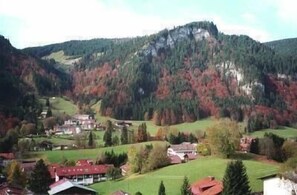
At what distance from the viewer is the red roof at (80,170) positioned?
267 feet

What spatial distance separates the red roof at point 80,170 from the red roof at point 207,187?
24184mm

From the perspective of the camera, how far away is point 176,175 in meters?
68.8

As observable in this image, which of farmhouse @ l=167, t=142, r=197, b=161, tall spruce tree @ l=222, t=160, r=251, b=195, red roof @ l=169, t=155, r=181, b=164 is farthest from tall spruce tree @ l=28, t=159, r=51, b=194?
farmhouse @ l=167, t=142, r=197, b=161

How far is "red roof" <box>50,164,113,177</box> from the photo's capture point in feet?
267

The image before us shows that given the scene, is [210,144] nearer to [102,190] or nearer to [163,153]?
[163,153]

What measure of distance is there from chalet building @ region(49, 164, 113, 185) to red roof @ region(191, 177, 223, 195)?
22.3m

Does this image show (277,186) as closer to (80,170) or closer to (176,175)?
(176,175)

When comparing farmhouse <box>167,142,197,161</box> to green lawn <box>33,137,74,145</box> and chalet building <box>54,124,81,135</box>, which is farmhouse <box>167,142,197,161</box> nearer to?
green lawn <box>33,137,74,145</box>

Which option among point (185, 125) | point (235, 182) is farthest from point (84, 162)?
point (185, 125)

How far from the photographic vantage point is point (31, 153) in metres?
102

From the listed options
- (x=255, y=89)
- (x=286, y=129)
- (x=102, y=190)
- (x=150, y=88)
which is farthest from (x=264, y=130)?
(x=102, y=190)

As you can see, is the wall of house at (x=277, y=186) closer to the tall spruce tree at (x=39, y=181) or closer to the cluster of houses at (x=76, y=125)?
the tall spruce tree at (x=39, y=181)

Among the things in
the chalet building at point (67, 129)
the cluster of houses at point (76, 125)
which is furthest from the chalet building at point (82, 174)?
the chalet building at point (67, 129)

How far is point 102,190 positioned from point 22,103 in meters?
98.8
